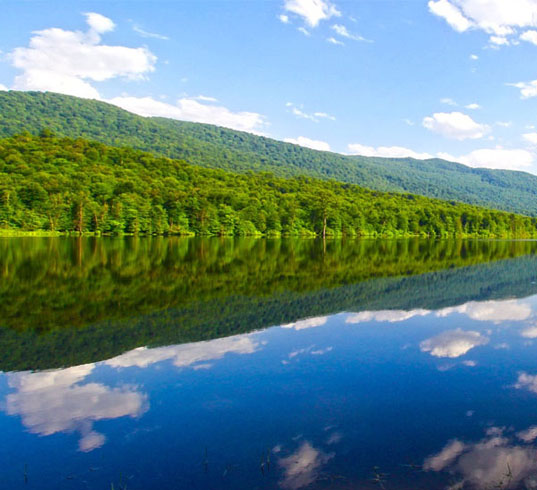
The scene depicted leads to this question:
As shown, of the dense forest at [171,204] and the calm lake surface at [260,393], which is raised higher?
the dense forest at [171,204]

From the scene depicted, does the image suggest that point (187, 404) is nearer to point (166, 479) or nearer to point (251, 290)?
point (166, 479)

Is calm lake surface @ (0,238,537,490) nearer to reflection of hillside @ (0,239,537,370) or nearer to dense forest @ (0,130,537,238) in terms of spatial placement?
reflection of hillside @ (0,239,537,370)

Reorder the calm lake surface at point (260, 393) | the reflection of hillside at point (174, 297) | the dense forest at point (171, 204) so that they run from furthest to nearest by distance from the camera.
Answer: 1. the dense forest at point (171, 204)
2. the reflection of hillside at point (174, 297)
3. the calm lake surface at point (260, 393)

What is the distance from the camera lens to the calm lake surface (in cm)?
667

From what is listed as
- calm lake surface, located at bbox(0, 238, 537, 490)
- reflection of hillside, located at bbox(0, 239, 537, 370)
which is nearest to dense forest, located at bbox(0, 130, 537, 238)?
reflection of hillside, located at bbox(0, 239, 537, 370)

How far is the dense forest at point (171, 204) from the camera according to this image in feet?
338

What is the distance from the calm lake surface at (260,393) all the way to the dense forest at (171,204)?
3579 inches

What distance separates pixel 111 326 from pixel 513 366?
13.5 m

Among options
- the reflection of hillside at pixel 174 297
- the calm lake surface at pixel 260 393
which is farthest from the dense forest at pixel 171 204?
the calm lake surface at pixel 260 393

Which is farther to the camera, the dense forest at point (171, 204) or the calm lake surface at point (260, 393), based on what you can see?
the dense forest at point (171, 204)

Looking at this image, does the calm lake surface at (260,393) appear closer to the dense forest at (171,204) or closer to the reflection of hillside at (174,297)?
the reflection of hillside at (174,297)

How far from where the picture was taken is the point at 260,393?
9766 millimetres

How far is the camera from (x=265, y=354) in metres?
12.8

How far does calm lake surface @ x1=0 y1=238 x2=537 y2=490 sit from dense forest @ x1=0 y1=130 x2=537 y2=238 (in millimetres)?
90902
